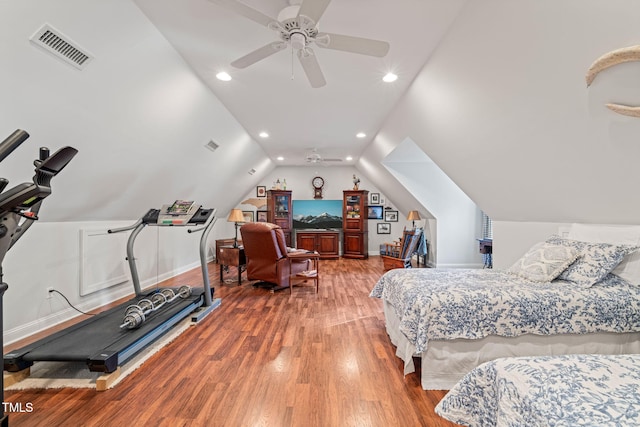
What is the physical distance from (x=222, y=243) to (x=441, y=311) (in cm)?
546

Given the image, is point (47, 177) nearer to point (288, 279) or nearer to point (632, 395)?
point (632, 395)

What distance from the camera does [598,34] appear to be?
1523mm

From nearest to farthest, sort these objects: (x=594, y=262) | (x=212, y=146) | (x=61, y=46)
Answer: (x=61, y=46) → (x=594, y=262) → (x=212, y=146)

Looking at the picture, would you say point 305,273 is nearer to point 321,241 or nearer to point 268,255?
point 268,255

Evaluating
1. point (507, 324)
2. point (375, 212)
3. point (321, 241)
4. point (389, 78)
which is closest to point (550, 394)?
point (507, 324)

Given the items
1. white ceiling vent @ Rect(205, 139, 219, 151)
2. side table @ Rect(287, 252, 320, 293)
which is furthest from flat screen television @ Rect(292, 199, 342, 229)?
white ceiling vent @ Rect(205, 139, 219, 151)

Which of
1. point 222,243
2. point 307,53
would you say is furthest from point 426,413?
point 222,243

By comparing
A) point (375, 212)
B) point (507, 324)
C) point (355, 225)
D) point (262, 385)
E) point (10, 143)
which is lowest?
point (262, 385)

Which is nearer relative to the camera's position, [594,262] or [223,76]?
[594,262]

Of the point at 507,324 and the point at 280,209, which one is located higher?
the point at 280,209

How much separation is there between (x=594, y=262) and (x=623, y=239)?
358mm

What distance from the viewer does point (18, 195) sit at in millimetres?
1423

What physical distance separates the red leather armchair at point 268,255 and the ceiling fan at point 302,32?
103 inches

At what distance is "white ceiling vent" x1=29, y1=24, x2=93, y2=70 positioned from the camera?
1786 mm
